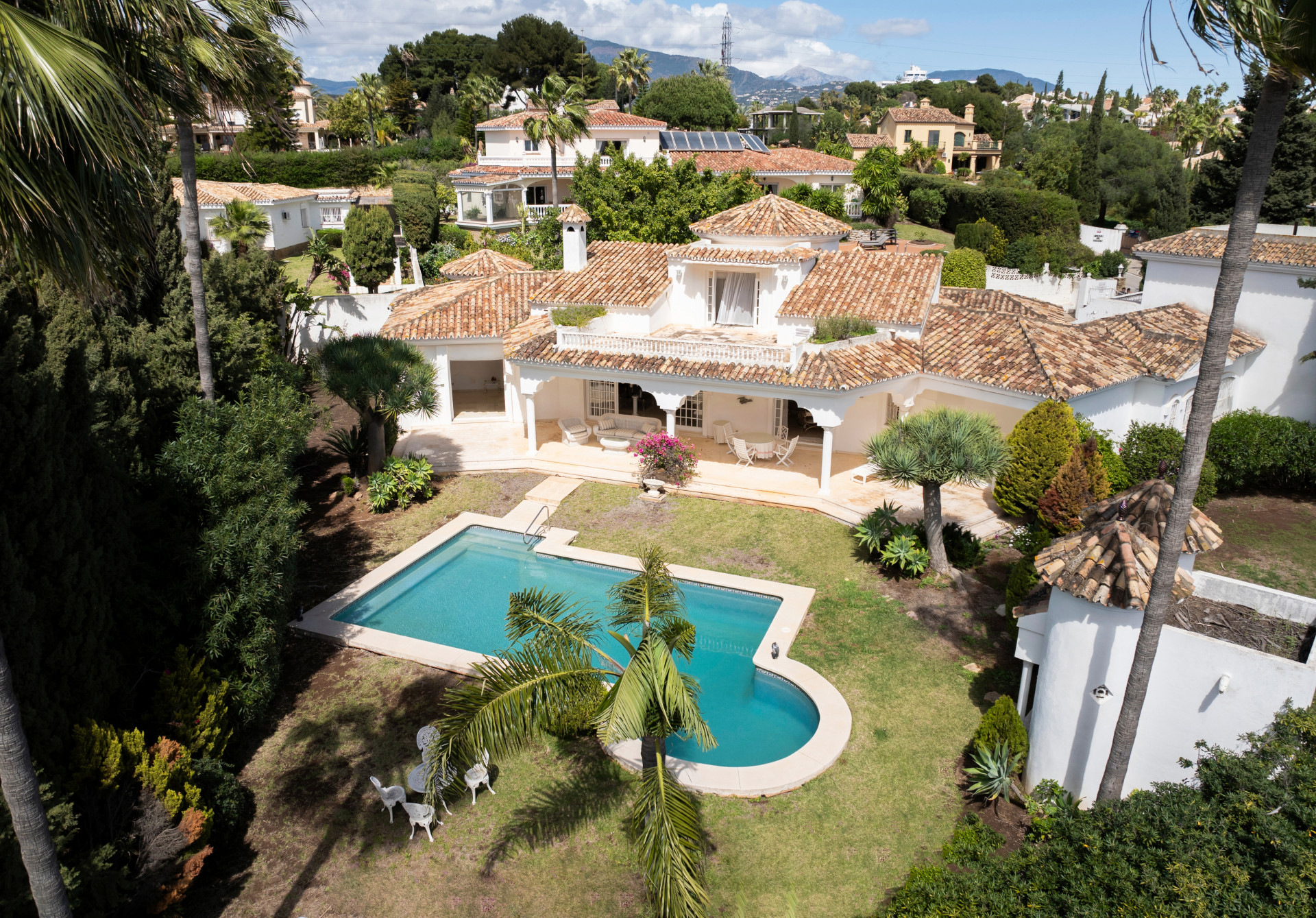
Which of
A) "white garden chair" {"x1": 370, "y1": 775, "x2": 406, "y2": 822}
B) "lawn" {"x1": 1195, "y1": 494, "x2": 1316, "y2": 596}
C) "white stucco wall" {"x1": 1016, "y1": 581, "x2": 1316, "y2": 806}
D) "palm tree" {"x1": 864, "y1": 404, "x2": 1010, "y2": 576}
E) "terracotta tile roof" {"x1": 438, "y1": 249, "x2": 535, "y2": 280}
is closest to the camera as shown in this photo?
"white stucco wall" {"x1": 1016, "y1": 581, "x2": 1316, "y2": 806}

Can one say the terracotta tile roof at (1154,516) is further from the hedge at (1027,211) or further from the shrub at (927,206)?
the shrub at (927,206)

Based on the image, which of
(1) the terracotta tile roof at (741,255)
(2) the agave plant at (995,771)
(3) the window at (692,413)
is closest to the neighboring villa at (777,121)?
(1) the terracotta tile roof at (741,255)

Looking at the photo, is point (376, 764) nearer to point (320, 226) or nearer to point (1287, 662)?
point (1287, 662)

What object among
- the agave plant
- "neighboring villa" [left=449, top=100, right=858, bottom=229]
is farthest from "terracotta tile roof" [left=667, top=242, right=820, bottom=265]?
"neighboring villa" [left=449, top=100, right=858, bottom=229]

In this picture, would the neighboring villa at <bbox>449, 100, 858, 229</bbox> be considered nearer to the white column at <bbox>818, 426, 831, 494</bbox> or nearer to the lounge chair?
the lounge chair

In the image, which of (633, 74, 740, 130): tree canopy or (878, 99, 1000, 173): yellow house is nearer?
(633, 74, 740, 130): tree canopy

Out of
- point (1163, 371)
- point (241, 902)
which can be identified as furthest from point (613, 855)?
point (1163, 371)

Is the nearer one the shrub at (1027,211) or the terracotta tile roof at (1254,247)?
the terracotta tile roof at (1254,247)
